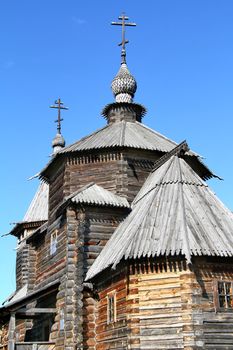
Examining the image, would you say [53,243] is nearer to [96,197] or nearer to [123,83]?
[96,197]

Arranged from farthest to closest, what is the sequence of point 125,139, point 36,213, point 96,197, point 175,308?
1. point 36,213
2. point 125,139
3. point 96,197
4. point 175,308

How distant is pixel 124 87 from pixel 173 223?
1284 cm

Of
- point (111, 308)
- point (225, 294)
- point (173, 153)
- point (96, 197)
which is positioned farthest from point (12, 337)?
point (173, 153)

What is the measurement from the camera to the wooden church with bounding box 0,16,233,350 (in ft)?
56.6

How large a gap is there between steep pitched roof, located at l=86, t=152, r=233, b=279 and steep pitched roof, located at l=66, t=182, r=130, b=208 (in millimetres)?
743

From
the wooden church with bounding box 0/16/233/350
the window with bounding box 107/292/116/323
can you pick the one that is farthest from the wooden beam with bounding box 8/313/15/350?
the window with bounding box 107/292/116/323

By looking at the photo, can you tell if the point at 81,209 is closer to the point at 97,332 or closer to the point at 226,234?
the point at 97,332

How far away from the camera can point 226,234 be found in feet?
61.5

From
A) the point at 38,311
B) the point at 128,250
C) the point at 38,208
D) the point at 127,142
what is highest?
the point at 38,208

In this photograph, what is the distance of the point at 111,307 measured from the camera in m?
19.4

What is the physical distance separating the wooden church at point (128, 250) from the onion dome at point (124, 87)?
0.19 ft

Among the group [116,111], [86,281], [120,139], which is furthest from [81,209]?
[116,111]

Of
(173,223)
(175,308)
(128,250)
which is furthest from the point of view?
(173,223)

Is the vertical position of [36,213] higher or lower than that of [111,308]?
higher
